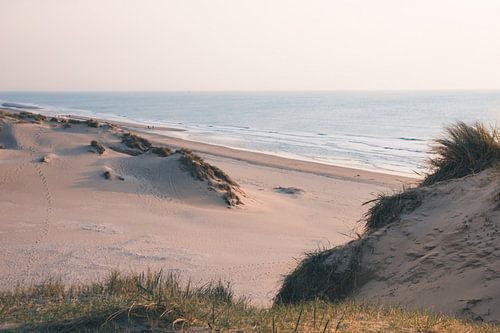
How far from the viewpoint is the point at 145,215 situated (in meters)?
18.4

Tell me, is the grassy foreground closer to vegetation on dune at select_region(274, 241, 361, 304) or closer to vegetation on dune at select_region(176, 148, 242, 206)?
vegetation on dune at select_region(274, 241, 361, 304)

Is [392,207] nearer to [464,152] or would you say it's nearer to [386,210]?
[386,210]

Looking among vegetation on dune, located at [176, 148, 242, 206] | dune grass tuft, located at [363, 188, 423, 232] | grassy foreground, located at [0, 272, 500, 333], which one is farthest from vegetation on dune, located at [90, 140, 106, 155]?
grassy foreground, located at [0, 272, 500, 333]

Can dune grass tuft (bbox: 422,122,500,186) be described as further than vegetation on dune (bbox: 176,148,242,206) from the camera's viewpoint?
No

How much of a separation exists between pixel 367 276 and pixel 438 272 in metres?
1.04

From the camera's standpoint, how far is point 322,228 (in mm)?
18672

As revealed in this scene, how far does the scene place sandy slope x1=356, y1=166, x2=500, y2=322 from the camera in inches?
258

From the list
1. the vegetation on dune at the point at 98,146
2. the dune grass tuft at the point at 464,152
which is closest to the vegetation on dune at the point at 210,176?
the vegetation on dune at the point at 98,146

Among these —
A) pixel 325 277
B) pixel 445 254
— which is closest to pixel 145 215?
pixel 325 277

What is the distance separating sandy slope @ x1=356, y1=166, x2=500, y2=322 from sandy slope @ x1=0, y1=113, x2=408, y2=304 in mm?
3452

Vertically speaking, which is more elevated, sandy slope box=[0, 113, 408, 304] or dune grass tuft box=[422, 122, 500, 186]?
dune grass tuft box=[422, 122, 500, 186]

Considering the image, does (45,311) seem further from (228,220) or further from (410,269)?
(228,220)

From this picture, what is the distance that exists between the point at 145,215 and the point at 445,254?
1240 centimetres

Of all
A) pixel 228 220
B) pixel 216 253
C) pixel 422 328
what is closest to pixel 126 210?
pixel 228 220
